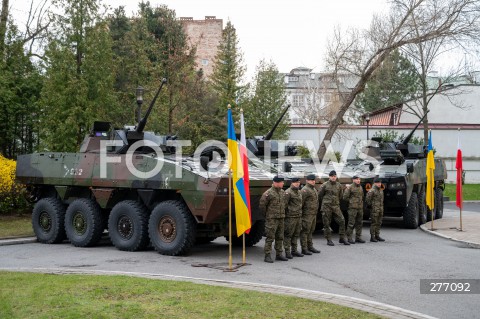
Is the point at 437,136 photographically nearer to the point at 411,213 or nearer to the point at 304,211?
the point at 411,213

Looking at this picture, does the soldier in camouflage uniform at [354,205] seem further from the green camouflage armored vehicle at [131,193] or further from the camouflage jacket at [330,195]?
the green camouflage armored vehicle at [131,193]

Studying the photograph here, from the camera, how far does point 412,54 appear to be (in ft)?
99.3

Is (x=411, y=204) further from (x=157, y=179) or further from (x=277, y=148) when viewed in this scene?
(x=157, y=179)

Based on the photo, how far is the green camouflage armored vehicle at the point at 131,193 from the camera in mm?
11695

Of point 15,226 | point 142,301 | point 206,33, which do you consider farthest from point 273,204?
point 206,33

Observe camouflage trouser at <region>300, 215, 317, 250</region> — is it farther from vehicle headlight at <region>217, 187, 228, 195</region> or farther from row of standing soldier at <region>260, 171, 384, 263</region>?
vehicle headlight at <region>217, 187, 228, 195</region>

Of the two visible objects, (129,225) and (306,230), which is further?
(129,225)

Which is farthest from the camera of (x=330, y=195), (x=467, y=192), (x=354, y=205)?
(x=467, y=192)

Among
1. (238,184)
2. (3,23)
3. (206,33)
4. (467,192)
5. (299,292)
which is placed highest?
(206,33)

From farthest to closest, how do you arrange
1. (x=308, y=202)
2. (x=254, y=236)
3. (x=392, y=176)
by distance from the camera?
(x=392, y=176)
(x=254, y=236)
(x=308, y=202)

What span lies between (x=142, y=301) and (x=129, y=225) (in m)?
5.41

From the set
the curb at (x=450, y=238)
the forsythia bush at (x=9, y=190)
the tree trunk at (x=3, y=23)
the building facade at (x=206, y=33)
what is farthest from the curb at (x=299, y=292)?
the building facade at (x=206, y=33)

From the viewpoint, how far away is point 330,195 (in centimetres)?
1391

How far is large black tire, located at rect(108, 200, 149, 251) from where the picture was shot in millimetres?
12570
